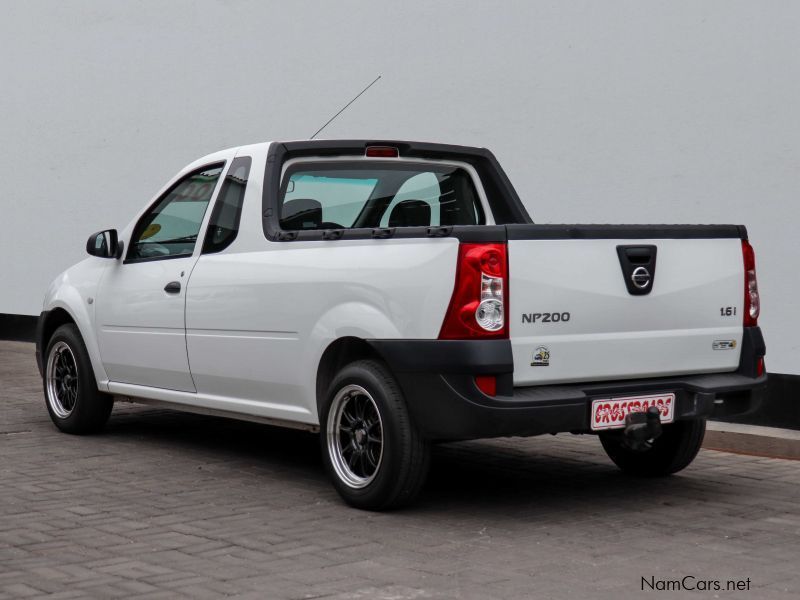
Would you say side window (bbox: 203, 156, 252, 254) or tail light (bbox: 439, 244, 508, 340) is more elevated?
side window (bbox: 203, 156, 252, 254)

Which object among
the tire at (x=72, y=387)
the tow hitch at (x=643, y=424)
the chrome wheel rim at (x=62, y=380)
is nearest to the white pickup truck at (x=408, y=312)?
the tow hitch at (x=643, y=424)

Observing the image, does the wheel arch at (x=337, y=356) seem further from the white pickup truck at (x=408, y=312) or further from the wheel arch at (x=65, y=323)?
the wheel arch at (x=65, y=323)

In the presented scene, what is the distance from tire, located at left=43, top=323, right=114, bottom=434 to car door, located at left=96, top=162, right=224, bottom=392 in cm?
27

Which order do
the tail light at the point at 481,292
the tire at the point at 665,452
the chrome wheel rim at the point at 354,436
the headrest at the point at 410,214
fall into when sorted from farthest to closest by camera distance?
the headrest at the point at 410,214 < the tire at the point at 665,452 < the chrome wheel rim at the point at 354,436 < the tail light at the point at 481,292

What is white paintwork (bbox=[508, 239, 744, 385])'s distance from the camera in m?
5.53

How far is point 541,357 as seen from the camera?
219 inches

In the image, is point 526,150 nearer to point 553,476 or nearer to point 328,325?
point 553,476

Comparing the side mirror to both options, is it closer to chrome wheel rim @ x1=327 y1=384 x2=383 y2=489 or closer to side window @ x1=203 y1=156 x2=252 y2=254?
side window @ x1=203 y1=156 x2=252 y2=254

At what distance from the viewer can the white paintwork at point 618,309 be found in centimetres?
553

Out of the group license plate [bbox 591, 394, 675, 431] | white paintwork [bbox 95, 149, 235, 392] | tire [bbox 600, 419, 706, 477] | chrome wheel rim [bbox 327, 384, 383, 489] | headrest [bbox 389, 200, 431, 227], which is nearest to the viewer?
license plate [bbox 591, 394, 675, 431]

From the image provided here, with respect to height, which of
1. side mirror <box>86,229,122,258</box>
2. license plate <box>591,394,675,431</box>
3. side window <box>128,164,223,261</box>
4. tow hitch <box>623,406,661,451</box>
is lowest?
tow hitch <box>623,406,661,451</box>

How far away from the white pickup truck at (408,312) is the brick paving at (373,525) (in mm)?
352

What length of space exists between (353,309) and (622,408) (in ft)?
4.46

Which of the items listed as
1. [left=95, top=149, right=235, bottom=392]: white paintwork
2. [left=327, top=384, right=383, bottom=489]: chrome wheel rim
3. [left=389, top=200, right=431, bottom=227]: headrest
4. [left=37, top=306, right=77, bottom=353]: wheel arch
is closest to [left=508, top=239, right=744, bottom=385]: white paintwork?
[left=327, top=384, right=383, bottom=489]: chrome wheel rim
